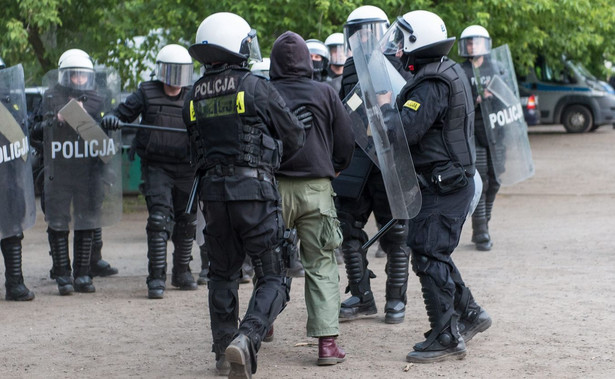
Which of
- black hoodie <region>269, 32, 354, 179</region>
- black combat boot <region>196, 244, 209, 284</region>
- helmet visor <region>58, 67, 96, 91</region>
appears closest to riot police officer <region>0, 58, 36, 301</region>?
helmet visor <region>58, 67, 96, 91</region>

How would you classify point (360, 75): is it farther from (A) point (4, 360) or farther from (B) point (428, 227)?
(A) point (4, 360)

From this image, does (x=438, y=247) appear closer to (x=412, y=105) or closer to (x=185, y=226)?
(x=412, y=105)

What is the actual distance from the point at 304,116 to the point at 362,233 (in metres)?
1.48

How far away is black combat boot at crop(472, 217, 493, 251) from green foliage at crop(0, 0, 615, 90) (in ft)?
10.4

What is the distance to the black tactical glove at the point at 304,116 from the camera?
17.9ft

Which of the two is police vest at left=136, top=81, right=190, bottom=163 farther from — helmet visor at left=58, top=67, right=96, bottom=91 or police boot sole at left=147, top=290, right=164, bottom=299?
police boot sole at left=147, top=290, right=164, bottom=299

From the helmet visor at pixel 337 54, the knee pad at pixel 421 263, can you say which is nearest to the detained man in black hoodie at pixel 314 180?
the knee pad at pixel 421 263

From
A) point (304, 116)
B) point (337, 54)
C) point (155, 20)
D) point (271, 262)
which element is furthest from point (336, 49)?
point (271, 262)

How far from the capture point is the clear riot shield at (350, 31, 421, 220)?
5.65 m

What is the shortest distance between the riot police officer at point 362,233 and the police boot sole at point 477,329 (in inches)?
27.8

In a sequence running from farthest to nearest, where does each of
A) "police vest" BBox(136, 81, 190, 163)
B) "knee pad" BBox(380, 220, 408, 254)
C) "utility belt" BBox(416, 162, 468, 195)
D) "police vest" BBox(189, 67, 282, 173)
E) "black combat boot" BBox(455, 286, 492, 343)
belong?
1. "police vest" BBox(136, 81, 190, 163)
2. "knee pad" BBox(380, 220, 408, 254)
3. "black combat boot" BBox(455, 286, 492, 343)
4. "utility belt" BBox(416, 162, 468, 195)
5. "police vest" BBox(189, 67, 282, 173)

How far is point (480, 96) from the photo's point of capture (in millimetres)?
9484

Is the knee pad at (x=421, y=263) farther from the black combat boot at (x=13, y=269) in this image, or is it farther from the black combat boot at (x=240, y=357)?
the black combat boot at (x=13, y=269)

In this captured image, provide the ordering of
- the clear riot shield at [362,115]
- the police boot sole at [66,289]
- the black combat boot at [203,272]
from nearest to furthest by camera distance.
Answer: the clear riot shield at [362,115] → the police boot sole at [66,289] → the black combat boot at [203,272]
